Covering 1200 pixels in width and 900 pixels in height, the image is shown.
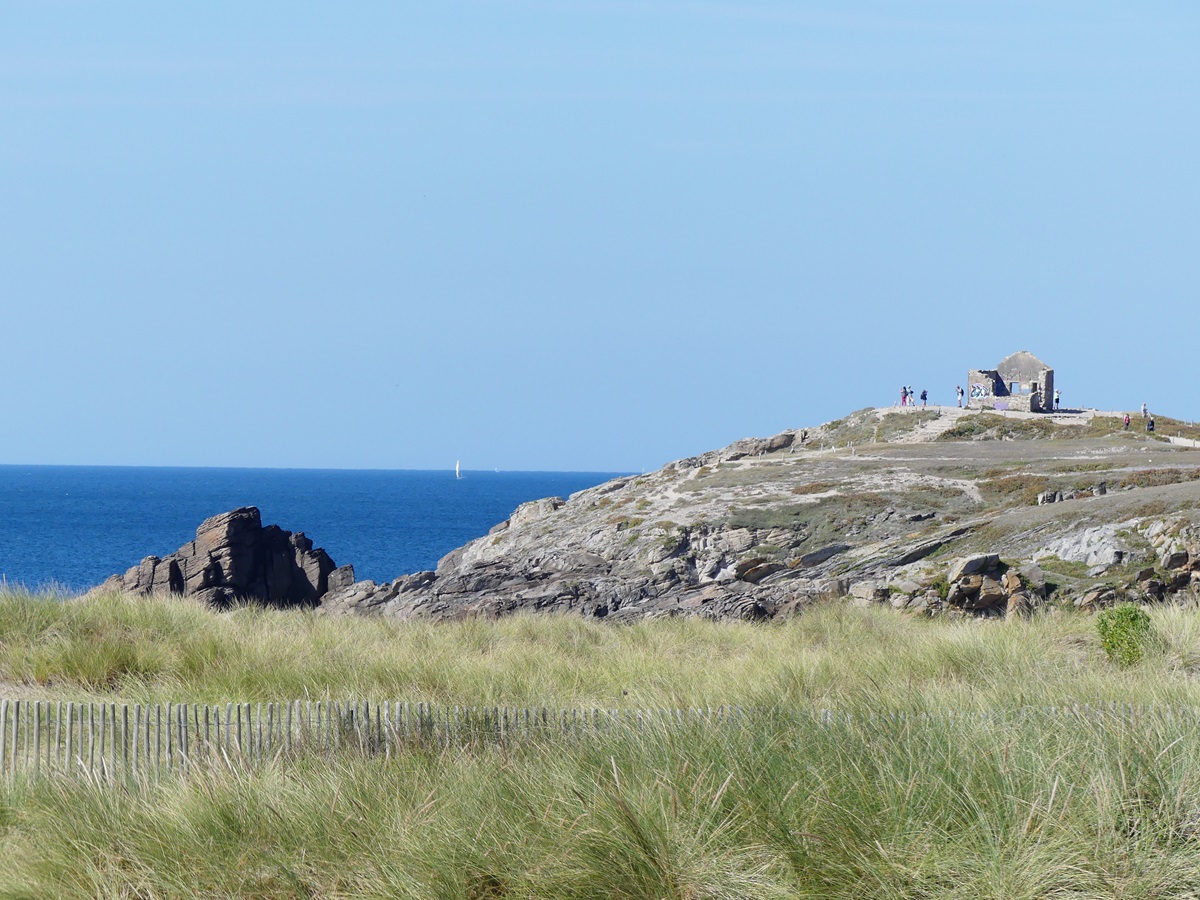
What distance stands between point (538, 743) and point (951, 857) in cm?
382

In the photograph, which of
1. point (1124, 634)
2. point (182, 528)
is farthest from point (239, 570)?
point (182, 528)

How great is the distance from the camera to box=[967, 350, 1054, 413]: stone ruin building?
73500 mm

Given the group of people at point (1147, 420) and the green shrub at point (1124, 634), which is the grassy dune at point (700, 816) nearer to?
the green shrub at point (1124, 634)

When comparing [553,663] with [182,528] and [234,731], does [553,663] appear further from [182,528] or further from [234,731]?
[182,528]

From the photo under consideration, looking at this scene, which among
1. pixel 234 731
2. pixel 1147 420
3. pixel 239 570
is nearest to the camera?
pixel 234 731

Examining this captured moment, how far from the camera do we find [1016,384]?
256ft

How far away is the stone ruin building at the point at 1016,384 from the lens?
73.5 metres

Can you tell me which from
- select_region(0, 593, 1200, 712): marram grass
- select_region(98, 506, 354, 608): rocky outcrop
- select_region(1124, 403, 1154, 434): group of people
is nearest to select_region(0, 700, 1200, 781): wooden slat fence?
select_region(0, 593, 1200, 712): marram grass

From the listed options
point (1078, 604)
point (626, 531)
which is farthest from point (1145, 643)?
point (626, 531)

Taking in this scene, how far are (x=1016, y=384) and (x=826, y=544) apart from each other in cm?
4945

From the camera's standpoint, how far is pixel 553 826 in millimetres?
5930

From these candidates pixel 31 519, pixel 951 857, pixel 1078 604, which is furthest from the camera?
pixel 31 519

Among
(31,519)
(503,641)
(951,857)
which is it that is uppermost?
(951,857)

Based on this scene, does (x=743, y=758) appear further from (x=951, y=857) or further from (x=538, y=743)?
(x=538, y=743)
